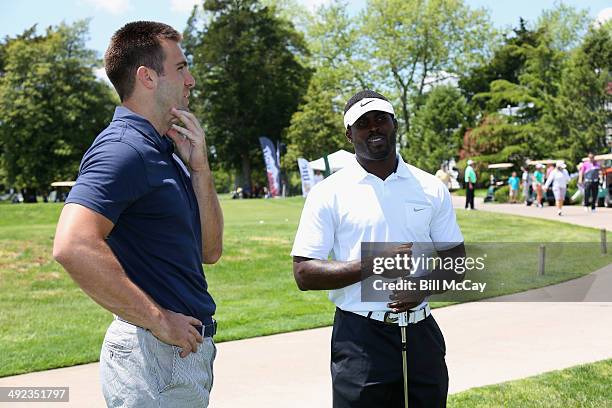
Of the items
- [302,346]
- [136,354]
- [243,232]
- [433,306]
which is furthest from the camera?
[243,232]

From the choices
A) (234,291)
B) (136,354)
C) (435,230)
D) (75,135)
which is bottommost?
(234,291)

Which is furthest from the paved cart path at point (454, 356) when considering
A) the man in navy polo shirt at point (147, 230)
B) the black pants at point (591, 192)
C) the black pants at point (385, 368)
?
the black pants at point (591, 192)

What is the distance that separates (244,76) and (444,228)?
60243 mm

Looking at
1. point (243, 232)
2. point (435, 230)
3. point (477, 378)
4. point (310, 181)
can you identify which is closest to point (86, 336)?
point (477, 378)

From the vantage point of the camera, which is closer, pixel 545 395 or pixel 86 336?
pixel 545 395

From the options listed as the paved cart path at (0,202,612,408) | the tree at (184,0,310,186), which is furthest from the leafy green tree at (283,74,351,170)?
the paved cart path at (0,202,612,408)

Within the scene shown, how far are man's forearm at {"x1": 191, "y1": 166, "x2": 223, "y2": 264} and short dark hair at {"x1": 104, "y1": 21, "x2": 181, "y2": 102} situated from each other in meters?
0.43

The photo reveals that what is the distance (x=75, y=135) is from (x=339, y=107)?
22061mm

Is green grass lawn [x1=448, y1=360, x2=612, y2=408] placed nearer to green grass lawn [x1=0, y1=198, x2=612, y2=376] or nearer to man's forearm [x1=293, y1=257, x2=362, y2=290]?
man's forearm [x1=293, y1=257, x2=362, y2=290]

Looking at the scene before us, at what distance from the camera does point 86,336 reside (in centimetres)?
802

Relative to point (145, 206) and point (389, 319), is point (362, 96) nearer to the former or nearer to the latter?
point (389, 319)

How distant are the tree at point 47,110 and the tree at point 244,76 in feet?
32.0

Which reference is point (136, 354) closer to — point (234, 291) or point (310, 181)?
point (234, 291)

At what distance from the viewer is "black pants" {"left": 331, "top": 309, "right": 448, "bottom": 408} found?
10.3ft
